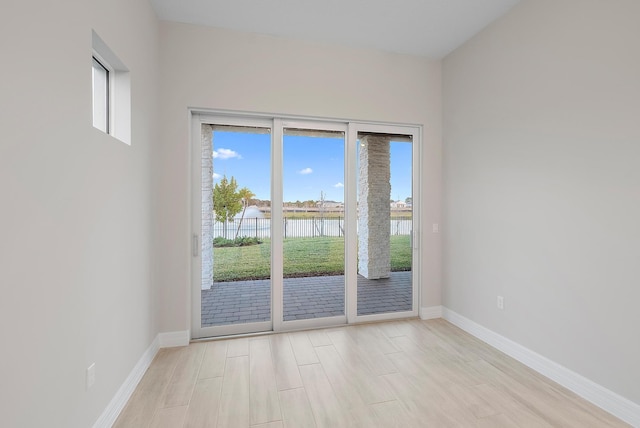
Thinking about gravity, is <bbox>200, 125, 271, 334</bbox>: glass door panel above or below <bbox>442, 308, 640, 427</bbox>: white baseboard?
above

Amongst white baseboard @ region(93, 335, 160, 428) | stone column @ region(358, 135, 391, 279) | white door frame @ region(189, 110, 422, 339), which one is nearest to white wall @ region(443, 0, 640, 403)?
white door frame @ region(189, 110, 422, 339)

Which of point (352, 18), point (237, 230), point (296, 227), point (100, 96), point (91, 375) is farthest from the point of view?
point (296, 227)

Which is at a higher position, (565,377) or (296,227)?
(296,227)

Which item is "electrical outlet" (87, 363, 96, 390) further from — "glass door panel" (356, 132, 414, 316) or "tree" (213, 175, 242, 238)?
"glass door panel" (356, 132, 414, 316)

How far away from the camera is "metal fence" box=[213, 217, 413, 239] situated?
10.6ft

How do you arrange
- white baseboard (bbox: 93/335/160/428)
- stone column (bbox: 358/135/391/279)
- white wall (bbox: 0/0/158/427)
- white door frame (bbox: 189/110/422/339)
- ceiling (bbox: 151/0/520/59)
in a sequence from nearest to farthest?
white wall (bbox: 0/0/158/427) < white baseboard (bbox: 93/335/160/428) < ceiling (bbox: 151/0/520/59) < white door frame (bbox: 189/110/422/339) < stone column (bbox: 358/135/391/279)

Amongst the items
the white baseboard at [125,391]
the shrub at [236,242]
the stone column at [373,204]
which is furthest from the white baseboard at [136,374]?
the stone column at [373,204]

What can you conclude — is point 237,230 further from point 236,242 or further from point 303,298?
point 303,298

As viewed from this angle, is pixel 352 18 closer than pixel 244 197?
Yes

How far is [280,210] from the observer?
330 centimetres

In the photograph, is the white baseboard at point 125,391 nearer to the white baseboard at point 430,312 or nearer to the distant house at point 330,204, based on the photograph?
the distant house at point 330,204

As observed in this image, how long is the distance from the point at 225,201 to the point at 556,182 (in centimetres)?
302

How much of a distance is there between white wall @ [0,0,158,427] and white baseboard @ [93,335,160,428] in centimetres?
7

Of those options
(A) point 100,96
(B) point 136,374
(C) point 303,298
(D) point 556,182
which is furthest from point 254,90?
(D) point 556,182
